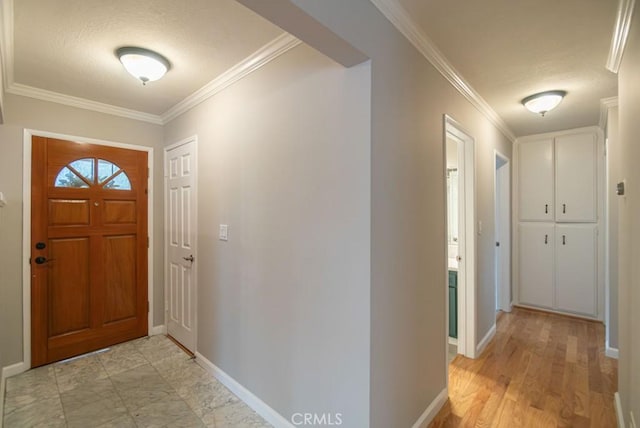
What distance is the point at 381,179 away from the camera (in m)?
1.47

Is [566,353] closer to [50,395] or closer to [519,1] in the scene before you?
[519,1]

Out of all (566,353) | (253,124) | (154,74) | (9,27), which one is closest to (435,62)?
(253,124)

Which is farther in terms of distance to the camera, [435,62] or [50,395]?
[50,395]

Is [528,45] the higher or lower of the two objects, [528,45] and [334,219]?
the higher

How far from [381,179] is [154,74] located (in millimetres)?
1828

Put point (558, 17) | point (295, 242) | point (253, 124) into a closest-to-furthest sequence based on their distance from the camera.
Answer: point (558, 17)
point (295, 242)
point (253, 124)

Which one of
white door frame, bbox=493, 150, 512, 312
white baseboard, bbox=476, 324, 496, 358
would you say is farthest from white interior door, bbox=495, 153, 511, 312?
white baseboard, bbox=476, 324, 496, 358

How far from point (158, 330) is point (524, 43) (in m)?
4.23

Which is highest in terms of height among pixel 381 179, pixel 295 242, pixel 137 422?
pixel 381 179

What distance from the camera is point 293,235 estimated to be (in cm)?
177

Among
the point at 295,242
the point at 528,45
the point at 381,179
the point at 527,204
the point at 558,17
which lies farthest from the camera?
the point at 527,204

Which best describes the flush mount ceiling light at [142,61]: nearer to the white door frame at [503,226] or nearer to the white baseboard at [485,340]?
the white baseboard at [485,340]

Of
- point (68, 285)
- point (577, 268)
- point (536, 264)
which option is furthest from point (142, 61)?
point (577, 268)

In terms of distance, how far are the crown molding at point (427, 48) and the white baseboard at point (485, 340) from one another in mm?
2303
